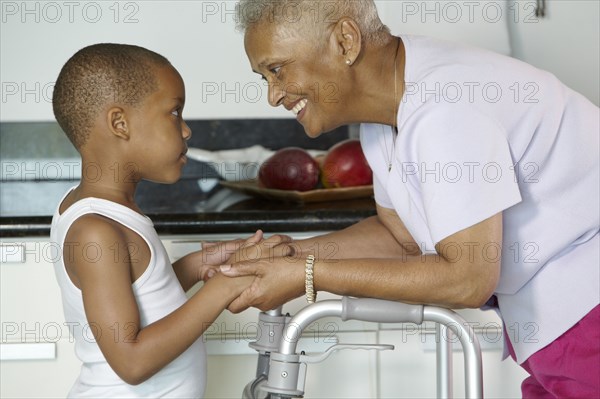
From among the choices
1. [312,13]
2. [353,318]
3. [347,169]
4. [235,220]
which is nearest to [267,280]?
[353,318]

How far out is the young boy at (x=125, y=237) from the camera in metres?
1.27

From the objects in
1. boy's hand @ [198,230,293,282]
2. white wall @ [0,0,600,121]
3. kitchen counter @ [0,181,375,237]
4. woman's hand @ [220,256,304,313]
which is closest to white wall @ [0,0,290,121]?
white wall @ [0,0,600,121]

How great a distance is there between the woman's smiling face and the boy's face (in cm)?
13

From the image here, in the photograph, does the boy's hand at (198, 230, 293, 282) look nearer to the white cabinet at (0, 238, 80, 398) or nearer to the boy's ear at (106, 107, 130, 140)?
the boy's ear at (106, 107, 130, 140)

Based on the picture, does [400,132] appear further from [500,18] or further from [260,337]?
[500,18]

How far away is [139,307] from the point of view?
1333 mm

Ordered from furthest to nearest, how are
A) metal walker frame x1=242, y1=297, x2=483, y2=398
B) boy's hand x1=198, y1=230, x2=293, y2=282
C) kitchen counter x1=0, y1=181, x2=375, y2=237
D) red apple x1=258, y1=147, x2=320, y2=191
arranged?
1. red apple x1=258, y1=147, x2=320, y2=191
2. kitchen counter x1=0, y1=181, x2=375, y2=237
3. boy's hand x1=198, y1=230, x2=293, y2=282
4. metal walker frame x1=242, y1=297, x2=483, y2=398

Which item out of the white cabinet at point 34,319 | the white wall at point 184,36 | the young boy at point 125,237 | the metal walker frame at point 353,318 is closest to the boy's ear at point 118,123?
the young boy at point 125,237

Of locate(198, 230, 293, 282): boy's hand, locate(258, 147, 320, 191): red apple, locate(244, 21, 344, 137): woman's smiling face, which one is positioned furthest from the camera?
locate(258, 147, 320, 191): red apple

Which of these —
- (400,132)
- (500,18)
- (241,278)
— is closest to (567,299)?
(400,132)

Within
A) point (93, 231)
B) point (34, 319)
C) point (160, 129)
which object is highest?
point (160, 129)

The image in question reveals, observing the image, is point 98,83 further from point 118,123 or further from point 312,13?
point 312,13

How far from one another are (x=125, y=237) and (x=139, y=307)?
100mm

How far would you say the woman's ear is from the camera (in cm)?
132
